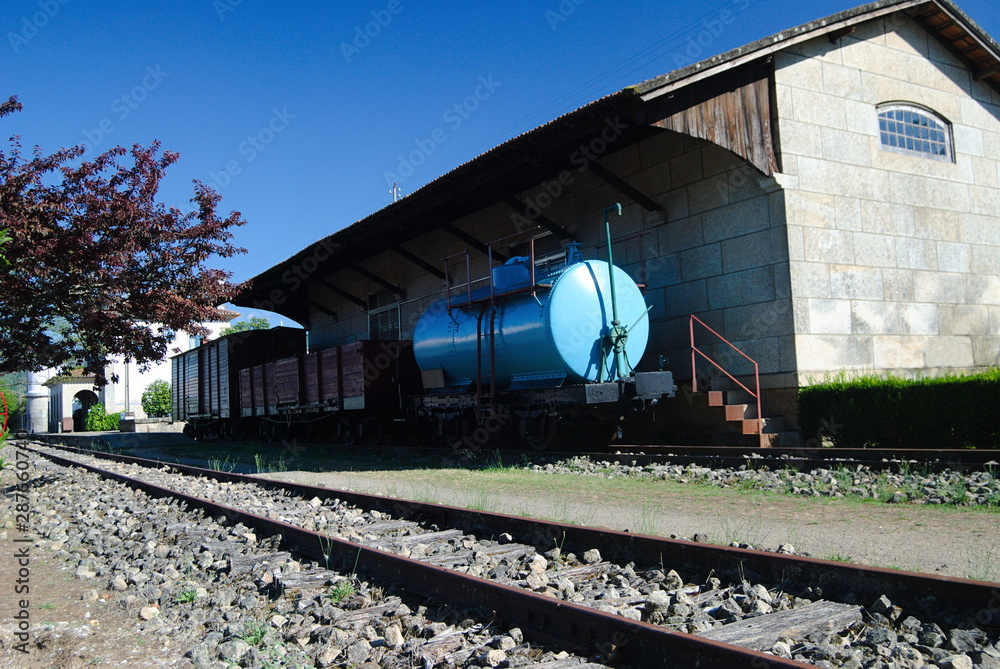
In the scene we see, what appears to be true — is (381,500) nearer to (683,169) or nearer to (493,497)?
(493,497)

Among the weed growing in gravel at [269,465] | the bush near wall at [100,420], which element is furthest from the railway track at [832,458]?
the bush near wall at [100,420]

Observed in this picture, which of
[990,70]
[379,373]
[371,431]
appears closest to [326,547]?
[379,373]

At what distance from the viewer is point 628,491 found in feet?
29.2

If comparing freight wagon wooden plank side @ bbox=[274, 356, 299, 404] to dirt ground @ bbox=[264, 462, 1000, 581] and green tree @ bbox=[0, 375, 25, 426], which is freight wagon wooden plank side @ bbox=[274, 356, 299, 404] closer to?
green tree @ bbox=[0, 375, 25, 426]

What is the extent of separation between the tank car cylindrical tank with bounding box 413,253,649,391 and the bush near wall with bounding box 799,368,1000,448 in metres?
3.29

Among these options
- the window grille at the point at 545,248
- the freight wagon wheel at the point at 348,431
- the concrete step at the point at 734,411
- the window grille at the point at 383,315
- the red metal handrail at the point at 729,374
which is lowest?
the freight wagon wheel at the point at 348,431

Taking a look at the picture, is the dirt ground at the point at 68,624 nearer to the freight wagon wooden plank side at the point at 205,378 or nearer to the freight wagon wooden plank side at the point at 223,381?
the freight wagon wooden plank side at the point at 223,381

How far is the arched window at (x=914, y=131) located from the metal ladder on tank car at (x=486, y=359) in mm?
9331

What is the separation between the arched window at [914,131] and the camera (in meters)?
15.7

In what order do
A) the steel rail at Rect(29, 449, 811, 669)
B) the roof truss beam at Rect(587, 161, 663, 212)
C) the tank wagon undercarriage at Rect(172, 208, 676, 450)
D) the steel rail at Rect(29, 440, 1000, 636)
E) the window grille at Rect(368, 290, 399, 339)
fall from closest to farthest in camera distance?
the steel rail at Rect(29, 449, 811, 669) → the steel rail at Rect(29, 440, 1000, 636) → the tank wagon undercarriage at Rect(172, 208, 676, 450) → the roof truss beam at Rect(587, 161, 663, 212) → the window grille at Rect(368, 290, 399, 339)

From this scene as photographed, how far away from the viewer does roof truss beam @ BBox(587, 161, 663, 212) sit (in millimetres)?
15445

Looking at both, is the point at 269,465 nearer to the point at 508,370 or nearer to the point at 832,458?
the point at 508,370

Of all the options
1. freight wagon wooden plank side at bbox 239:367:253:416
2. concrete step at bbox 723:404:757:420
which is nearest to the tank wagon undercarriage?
concrete step at bbox 723:404:757:420

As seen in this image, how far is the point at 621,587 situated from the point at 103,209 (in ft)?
37.2
